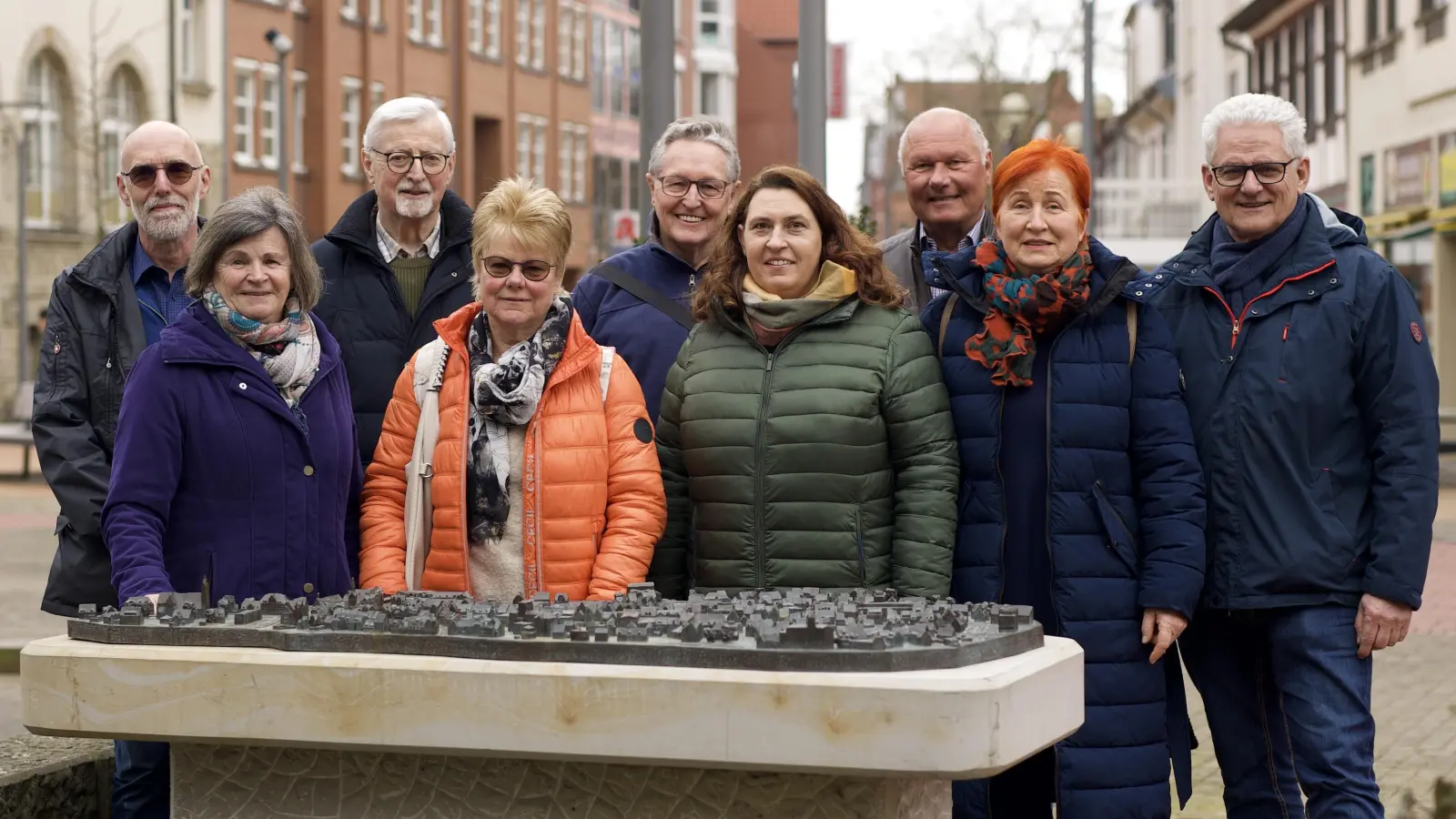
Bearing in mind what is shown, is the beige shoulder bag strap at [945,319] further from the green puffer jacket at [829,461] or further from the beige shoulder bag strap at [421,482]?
the beige shoulder bag strap at [421,482]

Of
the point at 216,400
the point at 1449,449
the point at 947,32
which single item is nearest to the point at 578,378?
the point at 216,400

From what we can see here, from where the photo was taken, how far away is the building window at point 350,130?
51531mm

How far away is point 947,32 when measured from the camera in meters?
54.8

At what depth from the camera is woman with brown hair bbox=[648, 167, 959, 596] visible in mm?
5219

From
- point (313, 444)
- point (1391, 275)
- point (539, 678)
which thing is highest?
point (1391, 275)

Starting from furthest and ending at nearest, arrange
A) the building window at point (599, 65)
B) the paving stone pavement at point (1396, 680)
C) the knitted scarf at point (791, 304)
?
the building window at point (599, 65)
the paving stone pavement at point (1396, 680)
the knitted scarf at point (791, 304)

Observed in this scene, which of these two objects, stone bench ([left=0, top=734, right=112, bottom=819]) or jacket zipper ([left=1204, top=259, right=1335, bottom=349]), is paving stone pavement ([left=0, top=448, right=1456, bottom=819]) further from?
stone bench ([left=0, top=734, right=112, bottom=819])

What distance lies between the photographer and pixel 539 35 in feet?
212

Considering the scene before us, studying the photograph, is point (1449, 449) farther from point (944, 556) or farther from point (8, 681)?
point (944, 556)

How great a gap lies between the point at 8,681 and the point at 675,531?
19.3 feet

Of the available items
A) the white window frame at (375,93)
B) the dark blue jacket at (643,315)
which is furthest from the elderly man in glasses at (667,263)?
the white window frame at (375,93)

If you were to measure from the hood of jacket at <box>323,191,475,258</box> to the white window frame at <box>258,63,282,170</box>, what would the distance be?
42345 millimetres

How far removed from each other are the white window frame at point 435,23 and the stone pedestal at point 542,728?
54121 millimetres

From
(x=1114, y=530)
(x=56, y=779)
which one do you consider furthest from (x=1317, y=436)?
(x=56, y=779)
